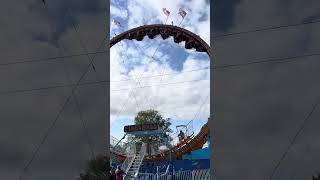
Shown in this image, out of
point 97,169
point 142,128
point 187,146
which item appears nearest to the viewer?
point 97,169

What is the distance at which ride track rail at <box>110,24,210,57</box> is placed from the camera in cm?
2111

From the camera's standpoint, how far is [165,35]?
2167 centimetres

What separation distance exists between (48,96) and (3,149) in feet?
6.15

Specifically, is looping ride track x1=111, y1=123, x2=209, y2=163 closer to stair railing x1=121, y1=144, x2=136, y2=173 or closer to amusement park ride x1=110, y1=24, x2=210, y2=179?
amusement park ride x1=110, y1=24, x2=210, y2=179

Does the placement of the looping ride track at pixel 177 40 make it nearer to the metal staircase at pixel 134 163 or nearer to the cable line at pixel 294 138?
the metal staircase at pixel 134 163

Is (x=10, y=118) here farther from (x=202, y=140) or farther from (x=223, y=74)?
(x=202, y=140)

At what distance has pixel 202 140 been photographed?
2108 cm

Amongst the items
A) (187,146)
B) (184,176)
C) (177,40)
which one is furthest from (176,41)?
(184,176)

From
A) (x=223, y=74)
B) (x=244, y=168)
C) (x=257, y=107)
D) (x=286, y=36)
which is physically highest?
(x=286, y=36)

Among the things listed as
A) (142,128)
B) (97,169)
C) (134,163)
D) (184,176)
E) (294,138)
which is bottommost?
(184,176)

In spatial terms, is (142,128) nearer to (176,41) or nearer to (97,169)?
(97,169)

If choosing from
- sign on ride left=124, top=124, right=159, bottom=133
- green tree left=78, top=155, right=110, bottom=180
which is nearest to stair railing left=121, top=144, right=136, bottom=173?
sign on ride left=124, top=124, right=159, bottom=133

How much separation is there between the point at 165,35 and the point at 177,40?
653 millimetres

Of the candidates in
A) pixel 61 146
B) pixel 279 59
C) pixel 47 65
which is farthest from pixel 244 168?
pixel 47 65
